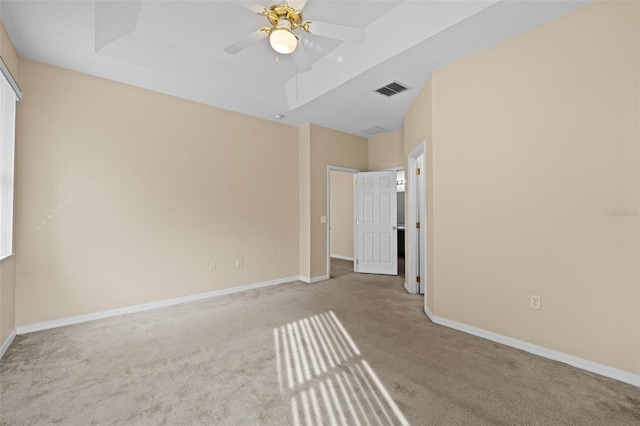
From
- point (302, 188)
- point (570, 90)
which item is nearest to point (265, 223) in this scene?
point (302, 188)

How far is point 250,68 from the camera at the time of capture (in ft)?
12.1

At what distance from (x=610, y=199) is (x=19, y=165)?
5.26 meters

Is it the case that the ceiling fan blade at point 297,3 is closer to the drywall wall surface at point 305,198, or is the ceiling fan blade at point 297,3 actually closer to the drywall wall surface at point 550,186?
the drywall wall surface at point 550,186

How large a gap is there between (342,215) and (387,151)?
103 inches

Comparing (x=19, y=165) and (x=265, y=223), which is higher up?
(x=19, y=165)

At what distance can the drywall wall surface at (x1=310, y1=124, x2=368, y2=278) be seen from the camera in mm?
5004

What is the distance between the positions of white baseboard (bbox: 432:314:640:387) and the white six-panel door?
2463mm

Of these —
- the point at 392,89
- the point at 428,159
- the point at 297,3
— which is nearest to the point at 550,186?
the point at 428,159

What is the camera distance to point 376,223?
555cm

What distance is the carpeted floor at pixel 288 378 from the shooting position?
166 cm

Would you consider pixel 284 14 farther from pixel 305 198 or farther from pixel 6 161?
pixel 305 198

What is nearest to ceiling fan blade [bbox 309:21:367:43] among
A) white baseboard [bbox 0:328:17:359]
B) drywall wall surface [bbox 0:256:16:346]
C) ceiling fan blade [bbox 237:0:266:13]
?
ceiling fan blade [bbox 237:0:266:13]

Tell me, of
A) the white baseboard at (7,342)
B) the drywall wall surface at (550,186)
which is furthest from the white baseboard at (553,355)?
the white baseboard at (7,342)

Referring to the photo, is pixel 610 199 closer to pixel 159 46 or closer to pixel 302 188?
pixel 302 188
